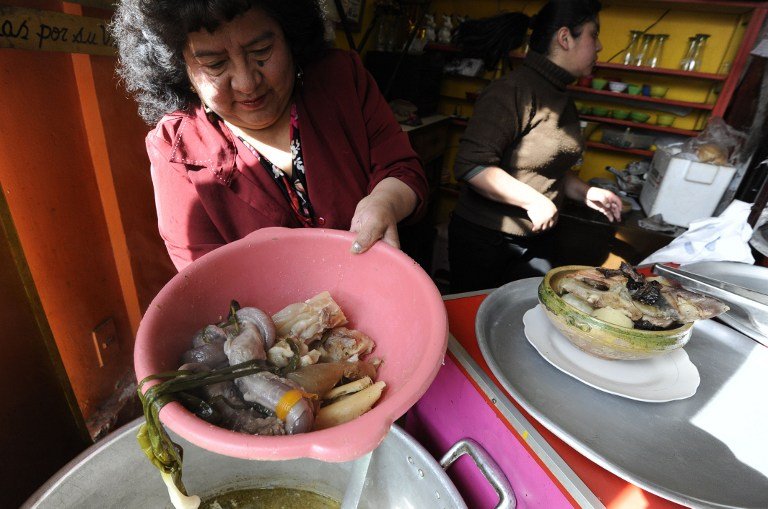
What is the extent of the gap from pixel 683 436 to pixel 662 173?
234 centimetres

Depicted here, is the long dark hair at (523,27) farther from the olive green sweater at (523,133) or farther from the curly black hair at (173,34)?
the curly black hair at (173,34)

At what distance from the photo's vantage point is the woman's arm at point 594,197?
2.39m

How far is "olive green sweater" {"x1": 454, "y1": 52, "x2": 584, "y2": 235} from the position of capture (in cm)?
198

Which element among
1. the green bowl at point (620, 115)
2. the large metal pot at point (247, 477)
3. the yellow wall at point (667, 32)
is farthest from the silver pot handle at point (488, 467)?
the yellow wall at point (667, 32)

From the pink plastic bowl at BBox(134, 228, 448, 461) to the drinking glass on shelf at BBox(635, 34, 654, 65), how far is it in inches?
155

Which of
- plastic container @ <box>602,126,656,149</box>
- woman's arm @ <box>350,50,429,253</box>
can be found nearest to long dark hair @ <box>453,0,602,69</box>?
woman's arm @ <box>350,50,429,253</box>

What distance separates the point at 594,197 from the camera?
241cm

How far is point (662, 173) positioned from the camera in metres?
2.60

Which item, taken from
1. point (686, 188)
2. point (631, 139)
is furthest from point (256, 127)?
point (631, 139)

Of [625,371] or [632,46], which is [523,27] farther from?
[625,371]

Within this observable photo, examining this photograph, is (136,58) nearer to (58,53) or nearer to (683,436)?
(58,53)

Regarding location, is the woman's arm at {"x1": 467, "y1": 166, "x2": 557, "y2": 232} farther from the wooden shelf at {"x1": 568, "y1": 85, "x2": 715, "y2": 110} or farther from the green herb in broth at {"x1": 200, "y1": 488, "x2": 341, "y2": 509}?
the wooden shelf at {"x1": 568, "y1": 85, "x2": 715, "y2": 110}

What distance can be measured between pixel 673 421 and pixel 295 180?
4.02 ft

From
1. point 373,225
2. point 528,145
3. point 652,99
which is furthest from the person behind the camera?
point 652,99
